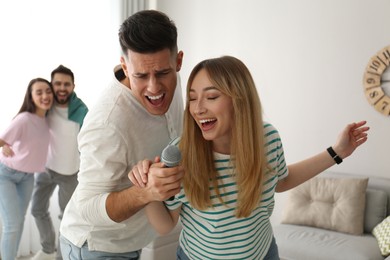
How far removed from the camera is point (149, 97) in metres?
1.41

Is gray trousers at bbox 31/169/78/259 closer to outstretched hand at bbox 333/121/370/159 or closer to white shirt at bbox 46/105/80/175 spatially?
white shirt at bbox 46/105/80/175

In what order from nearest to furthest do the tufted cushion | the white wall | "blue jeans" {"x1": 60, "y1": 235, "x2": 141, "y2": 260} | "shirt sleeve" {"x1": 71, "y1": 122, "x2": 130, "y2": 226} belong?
"shirt sleeve" {"x1": 71, "y1": 122, "x2": 130, "y2": 226} → "blue jeans" {"x1": 60, "y1": 235, "x2": 141, "y2": 260} → the tufted cushion → the white wall

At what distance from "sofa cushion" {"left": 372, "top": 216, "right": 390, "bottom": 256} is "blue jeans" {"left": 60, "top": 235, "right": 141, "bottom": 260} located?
1957 mm

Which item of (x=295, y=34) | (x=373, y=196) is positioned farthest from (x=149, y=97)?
(x=295, y=34)

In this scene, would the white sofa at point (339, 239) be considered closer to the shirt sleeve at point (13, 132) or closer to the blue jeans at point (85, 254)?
the blue jeans at point (85, 254)

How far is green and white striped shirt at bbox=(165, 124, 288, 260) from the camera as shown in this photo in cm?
139

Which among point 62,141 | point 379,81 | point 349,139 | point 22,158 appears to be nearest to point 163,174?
point 349,139

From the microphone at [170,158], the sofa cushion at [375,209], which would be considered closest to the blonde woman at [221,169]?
the microphone at [170,158]

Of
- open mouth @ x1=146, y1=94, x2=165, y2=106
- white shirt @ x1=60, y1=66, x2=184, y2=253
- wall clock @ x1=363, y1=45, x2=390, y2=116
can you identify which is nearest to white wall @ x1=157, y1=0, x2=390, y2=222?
wall clock @ x1=363, y1=45, x2=390, y2=116

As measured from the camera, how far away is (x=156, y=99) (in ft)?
4.66

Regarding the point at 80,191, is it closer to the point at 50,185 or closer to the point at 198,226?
the point at 198,226

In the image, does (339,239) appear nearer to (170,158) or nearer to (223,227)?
(223,227)

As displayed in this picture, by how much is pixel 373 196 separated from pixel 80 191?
8.26 feet

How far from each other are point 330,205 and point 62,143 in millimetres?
2270
